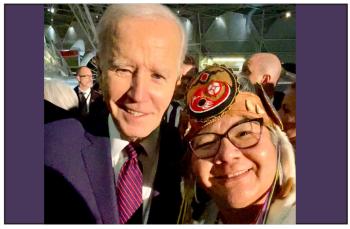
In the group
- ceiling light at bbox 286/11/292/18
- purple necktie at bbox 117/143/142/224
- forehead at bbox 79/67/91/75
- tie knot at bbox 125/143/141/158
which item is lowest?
purple necktie at bbox 117/143/142/224

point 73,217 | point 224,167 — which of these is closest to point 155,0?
point 224,167

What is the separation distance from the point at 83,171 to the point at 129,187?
0.21m

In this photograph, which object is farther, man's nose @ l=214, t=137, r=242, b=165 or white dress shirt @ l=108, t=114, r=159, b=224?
white dress shirt @ l=108, t=114, r=159, b=224

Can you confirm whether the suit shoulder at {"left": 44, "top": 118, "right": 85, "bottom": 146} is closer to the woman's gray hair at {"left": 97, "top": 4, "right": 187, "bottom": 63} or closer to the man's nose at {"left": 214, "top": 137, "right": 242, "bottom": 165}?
the woman's gray hair at {"left": 97, "top": 4, "right": 187, "bottom": 63}

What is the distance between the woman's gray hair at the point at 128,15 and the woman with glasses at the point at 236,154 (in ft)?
0.73

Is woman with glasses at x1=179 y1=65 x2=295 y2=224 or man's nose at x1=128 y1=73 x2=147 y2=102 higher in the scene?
man's nose at x1=128 y1=73 x2=147 y2=102

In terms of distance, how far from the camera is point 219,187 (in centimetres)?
226

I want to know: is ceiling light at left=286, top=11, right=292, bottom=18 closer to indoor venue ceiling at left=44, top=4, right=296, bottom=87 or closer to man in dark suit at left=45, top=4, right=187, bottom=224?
indoor venue ceiling at left=44, top=4, right=296, bottom=87

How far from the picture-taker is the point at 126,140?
232cm

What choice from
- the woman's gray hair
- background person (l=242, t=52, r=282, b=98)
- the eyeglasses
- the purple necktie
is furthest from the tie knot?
background person (l=242, t=52, r=282, b=98)

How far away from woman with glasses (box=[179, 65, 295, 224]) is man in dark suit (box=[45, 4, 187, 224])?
0.35 feet

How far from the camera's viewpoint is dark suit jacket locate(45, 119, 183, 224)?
229 centimetres

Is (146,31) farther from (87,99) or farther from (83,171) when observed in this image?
(83,171)
